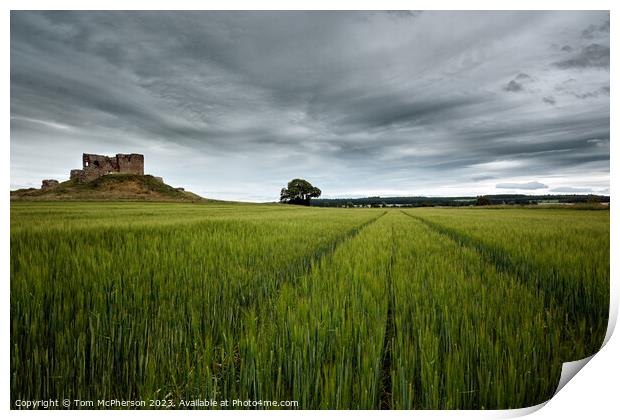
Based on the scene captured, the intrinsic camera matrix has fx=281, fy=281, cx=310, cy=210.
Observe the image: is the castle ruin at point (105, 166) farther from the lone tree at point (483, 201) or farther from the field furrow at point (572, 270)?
the lone tree at point (483, 201)

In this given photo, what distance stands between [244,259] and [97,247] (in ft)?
4.38

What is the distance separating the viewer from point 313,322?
158 centimetres

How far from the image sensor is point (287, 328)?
152 centimetres

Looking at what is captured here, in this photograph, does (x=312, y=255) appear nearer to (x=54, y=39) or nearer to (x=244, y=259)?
(x=244, y=259)

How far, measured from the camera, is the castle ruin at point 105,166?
247cm

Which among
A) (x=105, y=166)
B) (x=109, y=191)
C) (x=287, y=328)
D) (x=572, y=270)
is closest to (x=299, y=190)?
(x=105, y=166)

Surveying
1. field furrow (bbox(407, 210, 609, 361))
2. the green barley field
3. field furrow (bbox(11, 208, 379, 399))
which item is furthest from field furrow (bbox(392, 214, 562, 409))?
field furrow (bbox(11, 208, 379, 399))

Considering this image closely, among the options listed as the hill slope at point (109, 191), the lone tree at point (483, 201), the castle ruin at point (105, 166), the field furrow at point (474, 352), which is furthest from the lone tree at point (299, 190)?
the field furrow at point (474, 352)

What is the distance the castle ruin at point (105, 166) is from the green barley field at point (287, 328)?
40 centimetres

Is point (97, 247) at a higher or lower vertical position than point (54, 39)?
lower

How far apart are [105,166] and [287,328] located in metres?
2.39

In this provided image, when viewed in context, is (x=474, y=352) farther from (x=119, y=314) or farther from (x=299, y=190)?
(x=299, y=190)
